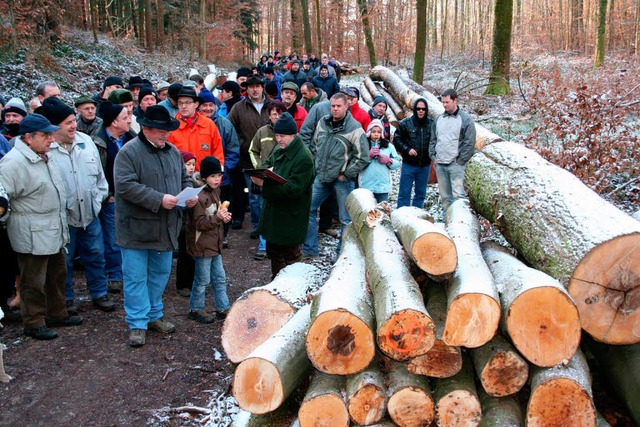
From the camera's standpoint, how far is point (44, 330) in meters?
4.96

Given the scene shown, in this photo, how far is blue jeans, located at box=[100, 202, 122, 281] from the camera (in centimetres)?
612

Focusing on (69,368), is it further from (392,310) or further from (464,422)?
(464,422)

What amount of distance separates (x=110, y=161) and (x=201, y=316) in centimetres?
237

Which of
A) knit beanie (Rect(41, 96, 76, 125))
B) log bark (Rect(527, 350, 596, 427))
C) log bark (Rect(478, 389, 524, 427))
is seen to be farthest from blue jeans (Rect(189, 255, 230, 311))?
log bark (Rect(527, 350, 596, 427))

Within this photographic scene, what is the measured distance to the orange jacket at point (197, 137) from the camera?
6.43 meters

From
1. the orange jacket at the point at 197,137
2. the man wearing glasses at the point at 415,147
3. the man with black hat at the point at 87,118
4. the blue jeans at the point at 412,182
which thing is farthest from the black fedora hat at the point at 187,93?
the blue jeans at the point at 412,182

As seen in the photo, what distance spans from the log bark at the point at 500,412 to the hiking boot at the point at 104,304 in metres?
4.21

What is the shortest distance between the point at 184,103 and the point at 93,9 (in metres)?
22.1

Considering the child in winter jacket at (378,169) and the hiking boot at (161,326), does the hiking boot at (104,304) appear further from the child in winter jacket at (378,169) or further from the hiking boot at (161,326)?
the child in winter jacket at (378,169)

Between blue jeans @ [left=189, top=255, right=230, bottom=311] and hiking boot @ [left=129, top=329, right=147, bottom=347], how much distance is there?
2.34 feet

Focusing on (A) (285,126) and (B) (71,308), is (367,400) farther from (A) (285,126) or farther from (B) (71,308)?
Result: (B) (71,308)

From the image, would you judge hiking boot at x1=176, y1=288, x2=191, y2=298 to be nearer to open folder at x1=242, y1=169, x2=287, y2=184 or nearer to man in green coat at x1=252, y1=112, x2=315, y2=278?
man in green coat at x1=252, y1=112, x2=315, y2=278

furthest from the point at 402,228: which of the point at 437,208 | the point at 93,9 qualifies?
the point at 93,9

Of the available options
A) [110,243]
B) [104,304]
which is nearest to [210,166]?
[110,243]
